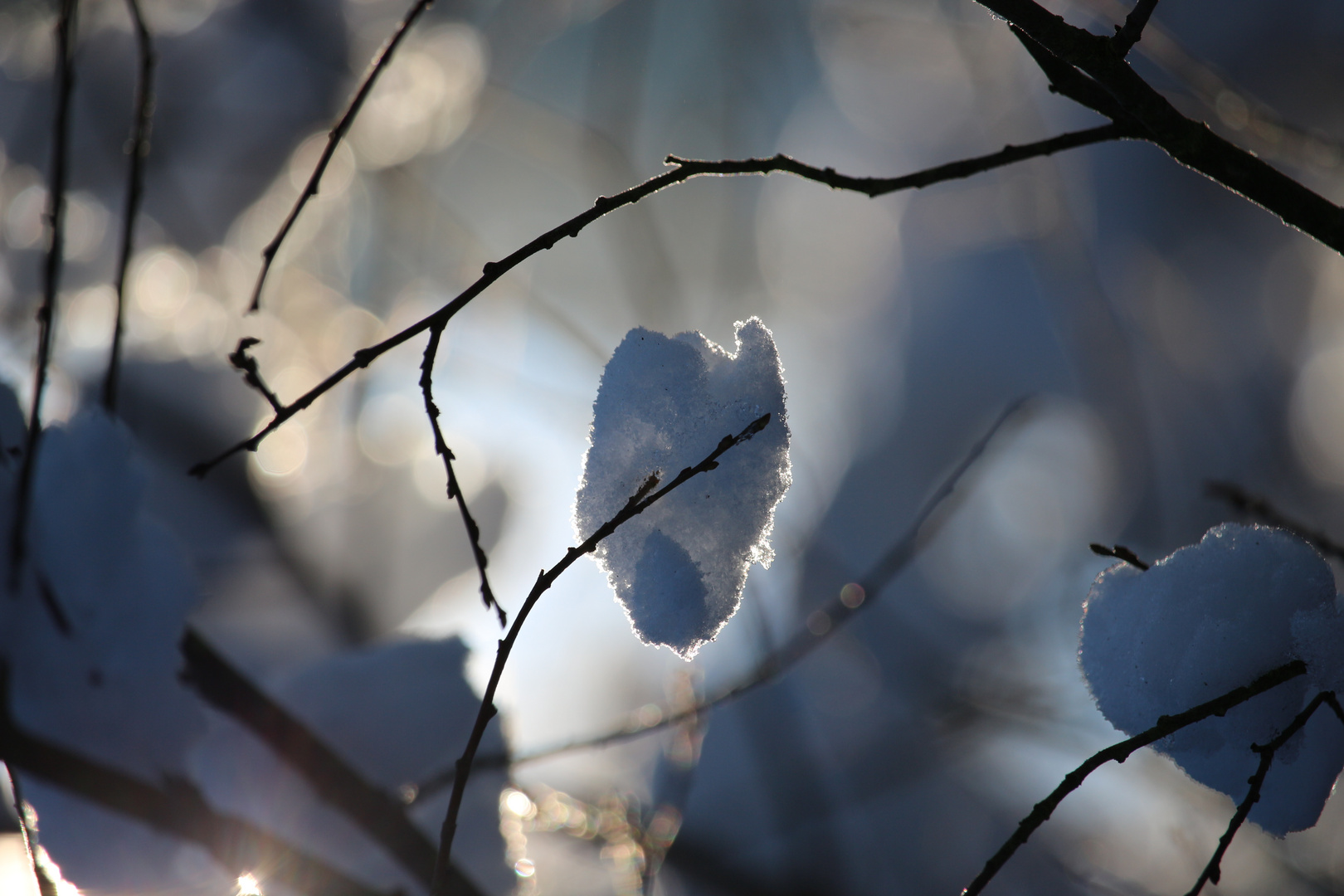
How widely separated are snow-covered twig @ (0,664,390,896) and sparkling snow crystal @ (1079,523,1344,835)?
2.91 ft

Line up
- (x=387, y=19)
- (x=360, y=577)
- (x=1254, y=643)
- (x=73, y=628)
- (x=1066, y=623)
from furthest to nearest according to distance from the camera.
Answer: (x=387, y=19)
(x=360, y=577)
(x=1066, y=623)
(x=73, y=628)
(x=1254, y=643)

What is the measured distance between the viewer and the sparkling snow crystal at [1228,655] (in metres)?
0.62

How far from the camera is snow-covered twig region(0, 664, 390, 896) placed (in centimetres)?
77

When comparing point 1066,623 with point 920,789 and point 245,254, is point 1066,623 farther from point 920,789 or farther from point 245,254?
point 245,254

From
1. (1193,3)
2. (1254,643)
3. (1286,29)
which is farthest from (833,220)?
(1254,643)

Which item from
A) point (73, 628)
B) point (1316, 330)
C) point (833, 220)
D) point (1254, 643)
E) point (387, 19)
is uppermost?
point (387, 19)

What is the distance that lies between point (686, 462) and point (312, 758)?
0.73 metres

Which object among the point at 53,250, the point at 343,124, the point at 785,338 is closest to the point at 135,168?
the point at 53,250

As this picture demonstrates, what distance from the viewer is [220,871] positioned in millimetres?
945

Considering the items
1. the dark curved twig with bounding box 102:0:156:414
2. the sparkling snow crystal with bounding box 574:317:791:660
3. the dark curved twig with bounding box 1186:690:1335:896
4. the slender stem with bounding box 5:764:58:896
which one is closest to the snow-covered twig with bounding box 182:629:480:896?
the slender stem with bounding box 5:764:58:896

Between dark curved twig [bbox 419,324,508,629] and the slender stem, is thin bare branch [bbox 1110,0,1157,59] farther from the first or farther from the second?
the slender stem

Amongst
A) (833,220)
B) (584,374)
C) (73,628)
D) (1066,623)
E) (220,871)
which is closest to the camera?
(73,628)

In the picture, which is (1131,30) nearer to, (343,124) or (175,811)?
(343,124)

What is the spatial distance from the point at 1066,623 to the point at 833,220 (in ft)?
7.13
